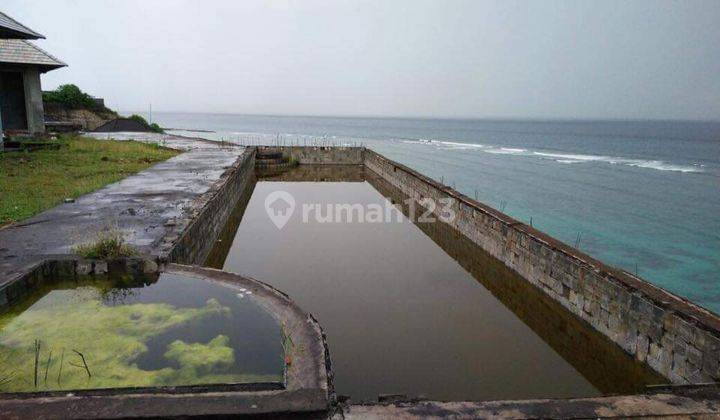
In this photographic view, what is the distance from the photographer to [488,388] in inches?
231

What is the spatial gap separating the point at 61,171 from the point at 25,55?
914cm

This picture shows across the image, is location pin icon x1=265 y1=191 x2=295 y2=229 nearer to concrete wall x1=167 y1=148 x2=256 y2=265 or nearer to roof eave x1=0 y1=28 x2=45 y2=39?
concrete wall x1=167 y1=148 x2=256 y2=265

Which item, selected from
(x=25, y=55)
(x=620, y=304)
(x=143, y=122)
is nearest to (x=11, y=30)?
(x=25, y=55)

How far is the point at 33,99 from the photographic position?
2138cm

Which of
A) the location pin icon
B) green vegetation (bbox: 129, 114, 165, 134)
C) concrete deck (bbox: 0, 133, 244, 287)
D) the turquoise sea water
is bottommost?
the turquoise sea water

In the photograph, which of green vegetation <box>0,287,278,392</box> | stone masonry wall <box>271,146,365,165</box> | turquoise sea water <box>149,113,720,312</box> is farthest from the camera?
stone masonry wall <box>271,146,365,165</box>

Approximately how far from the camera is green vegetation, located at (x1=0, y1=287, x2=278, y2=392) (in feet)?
14.9

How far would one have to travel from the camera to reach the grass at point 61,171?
1062cm

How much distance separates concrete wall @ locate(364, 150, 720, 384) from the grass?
32.2ft

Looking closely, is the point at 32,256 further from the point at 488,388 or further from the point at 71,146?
the point at 71,146

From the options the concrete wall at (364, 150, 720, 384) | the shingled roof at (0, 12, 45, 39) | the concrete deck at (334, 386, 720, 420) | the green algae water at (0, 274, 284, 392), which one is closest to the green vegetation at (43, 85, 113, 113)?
the shingled roof at (0, 12, 45, 39)

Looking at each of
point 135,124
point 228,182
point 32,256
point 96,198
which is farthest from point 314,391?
point 135,124

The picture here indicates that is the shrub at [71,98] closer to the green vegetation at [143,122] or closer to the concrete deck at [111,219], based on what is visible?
the green vegetation at [143,122]

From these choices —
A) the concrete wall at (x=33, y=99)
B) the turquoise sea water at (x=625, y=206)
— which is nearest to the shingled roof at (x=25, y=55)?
the concrete wall at (x=33, y=99)
